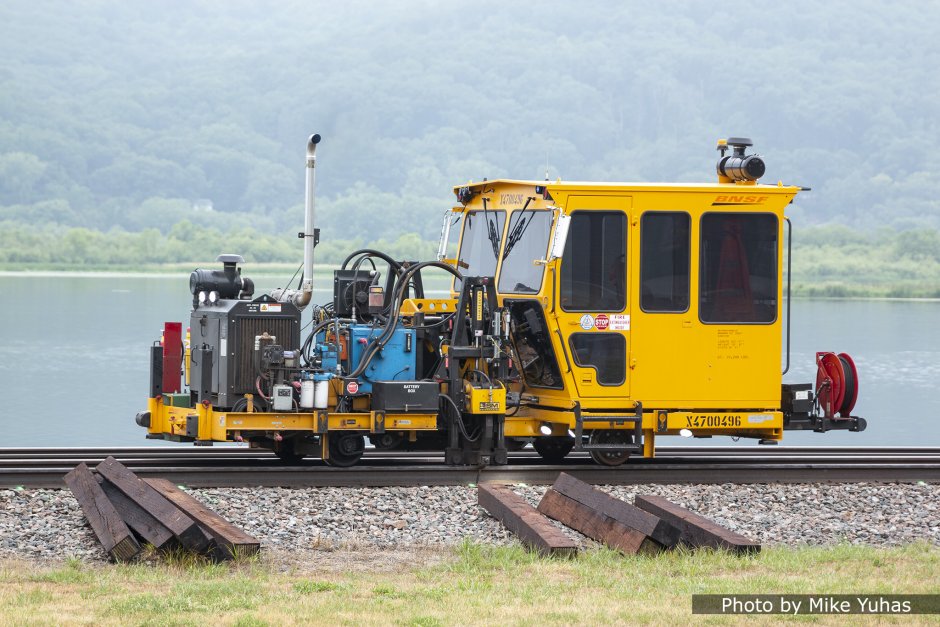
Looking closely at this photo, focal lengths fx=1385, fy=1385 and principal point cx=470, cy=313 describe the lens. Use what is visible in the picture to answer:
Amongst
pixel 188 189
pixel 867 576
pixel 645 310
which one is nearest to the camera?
pixel 867 576

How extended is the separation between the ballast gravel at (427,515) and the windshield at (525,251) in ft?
5.83

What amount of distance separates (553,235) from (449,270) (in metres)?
1.16

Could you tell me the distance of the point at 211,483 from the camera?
430 inches

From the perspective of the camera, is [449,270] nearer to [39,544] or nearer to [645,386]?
[645,386]

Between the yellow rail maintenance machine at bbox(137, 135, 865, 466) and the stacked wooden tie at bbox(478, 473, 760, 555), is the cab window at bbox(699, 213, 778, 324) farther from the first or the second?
the stacked wooden tie at bbox(478, 473, 760, 555)

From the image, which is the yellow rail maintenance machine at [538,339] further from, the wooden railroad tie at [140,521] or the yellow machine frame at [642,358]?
the wooden railroad tie at [140,521]

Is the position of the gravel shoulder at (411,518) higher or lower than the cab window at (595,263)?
lower

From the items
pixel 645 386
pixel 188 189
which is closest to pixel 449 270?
pixel 645 386

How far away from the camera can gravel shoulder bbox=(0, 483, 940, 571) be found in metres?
8.99

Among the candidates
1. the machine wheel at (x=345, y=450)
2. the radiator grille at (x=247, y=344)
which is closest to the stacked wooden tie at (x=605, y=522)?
the machine wheel at (x=345, y=450)

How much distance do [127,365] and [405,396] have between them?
35.4 meters

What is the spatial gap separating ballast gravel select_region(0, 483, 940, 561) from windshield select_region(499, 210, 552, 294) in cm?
178

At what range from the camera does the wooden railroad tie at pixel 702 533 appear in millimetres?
8750

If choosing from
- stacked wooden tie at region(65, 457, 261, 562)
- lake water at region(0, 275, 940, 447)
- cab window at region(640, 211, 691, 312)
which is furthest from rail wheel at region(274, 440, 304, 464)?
lake water at region(0, 275, 940, 447)
